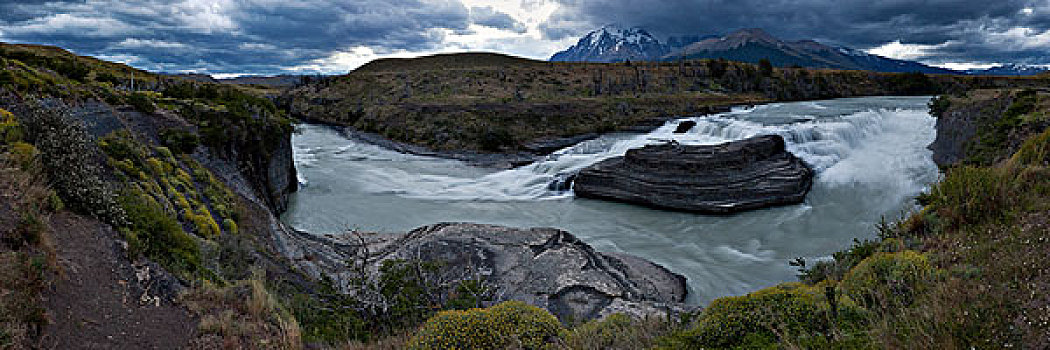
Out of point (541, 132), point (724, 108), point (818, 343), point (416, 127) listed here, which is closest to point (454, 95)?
point (416, 127)

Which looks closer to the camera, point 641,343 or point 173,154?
point 641,343

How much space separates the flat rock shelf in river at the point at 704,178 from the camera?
21.7m

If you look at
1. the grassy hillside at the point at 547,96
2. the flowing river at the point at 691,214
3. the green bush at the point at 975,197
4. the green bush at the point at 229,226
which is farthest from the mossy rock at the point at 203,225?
the grassy hillside at the point at 547,96

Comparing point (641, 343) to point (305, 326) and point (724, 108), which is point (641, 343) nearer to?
point (305, 326)

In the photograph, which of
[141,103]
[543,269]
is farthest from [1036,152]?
[141,103]

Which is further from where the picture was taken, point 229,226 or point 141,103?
point 141,103

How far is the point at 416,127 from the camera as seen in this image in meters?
47.6

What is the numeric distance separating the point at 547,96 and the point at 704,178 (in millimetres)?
41033

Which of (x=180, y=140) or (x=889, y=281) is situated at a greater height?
(x=180, y=140)

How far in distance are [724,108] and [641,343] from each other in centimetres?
5529

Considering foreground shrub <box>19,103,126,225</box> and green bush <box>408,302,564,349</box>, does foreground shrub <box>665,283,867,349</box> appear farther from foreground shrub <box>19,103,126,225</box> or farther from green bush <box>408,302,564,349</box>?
foreground shrub <box>19,103,126,225</box>

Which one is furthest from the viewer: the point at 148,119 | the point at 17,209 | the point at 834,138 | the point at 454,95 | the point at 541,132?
the point at 454,95

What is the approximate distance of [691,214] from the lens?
21.6 meters

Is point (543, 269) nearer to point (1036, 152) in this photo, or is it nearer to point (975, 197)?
point (975, 197)
